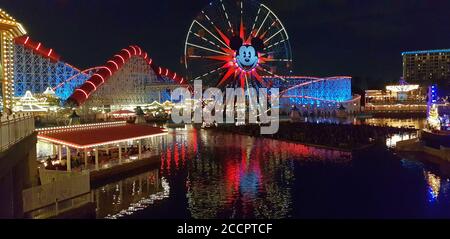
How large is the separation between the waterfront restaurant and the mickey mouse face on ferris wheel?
2694cm

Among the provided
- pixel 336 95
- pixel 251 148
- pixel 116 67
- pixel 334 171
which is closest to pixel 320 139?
pixel 251 148

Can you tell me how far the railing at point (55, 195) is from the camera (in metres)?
14.9

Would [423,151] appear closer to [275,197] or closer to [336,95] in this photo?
[275,197]

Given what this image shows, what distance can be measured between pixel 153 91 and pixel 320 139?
3858cm

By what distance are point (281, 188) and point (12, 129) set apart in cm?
1157

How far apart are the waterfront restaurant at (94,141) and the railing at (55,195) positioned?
9.58 ft

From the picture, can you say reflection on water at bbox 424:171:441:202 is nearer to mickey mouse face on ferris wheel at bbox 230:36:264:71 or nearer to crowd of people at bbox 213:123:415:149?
crowd of people at bbox 213:123:415:149

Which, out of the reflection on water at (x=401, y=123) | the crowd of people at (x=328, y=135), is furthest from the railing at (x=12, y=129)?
the reflection on water at (x=401, y=123)

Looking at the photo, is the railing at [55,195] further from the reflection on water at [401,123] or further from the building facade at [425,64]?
the building facade at [425,64]

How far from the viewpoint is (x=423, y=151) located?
104 feet
